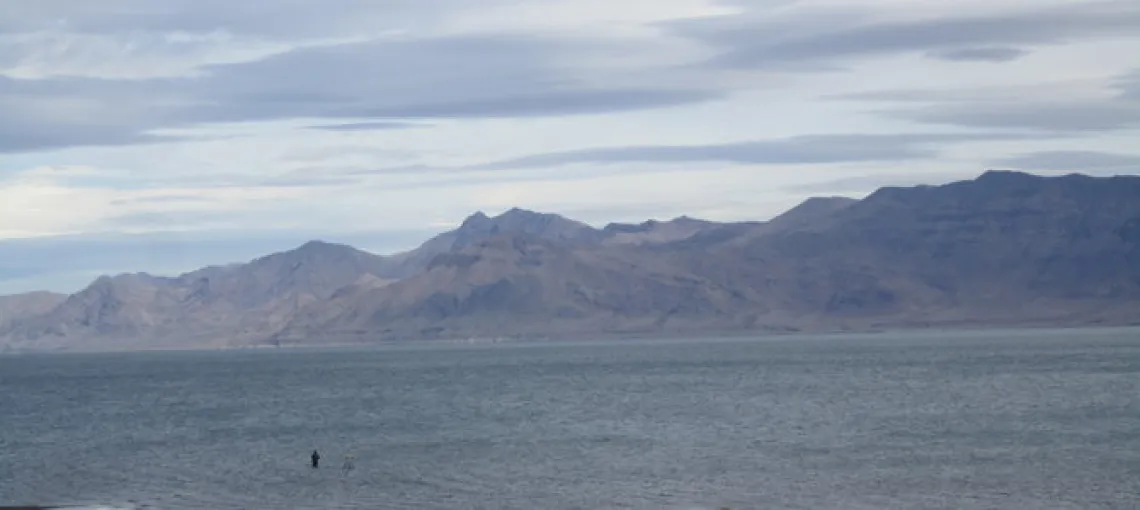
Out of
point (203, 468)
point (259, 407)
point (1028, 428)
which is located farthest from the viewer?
point (259, 407)

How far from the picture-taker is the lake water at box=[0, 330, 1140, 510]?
70250 mm

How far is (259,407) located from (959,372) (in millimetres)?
79436

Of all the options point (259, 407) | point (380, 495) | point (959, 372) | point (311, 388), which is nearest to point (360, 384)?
point (311, 388)

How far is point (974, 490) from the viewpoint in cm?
6894

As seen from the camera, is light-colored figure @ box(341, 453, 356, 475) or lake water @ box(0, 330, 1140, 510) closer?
lake water @ box(0, 330, 1140, 510)

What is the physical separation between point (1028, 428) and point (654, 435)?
882 inches

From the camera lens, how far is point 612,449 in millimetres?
90500

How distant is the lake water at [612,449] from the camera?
70.2 metres

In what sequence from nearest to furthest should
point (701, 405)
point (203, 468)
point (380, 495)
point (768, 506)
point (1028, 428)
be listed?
point (768, 506)
point (380, 495)
point (203, 468)
point (1028, 428)
point (701, 405)

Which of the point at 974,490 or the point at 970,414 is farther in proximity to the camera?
the point at 970,414

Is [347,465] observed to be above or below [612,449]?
above

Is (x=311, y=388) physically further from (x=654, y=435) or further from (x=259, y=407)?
(x=654, y=435)

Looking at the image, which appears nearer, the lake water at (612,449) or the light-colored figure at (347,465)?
the lake water at (612,449)

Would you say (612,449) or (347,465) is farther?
(612,449)
